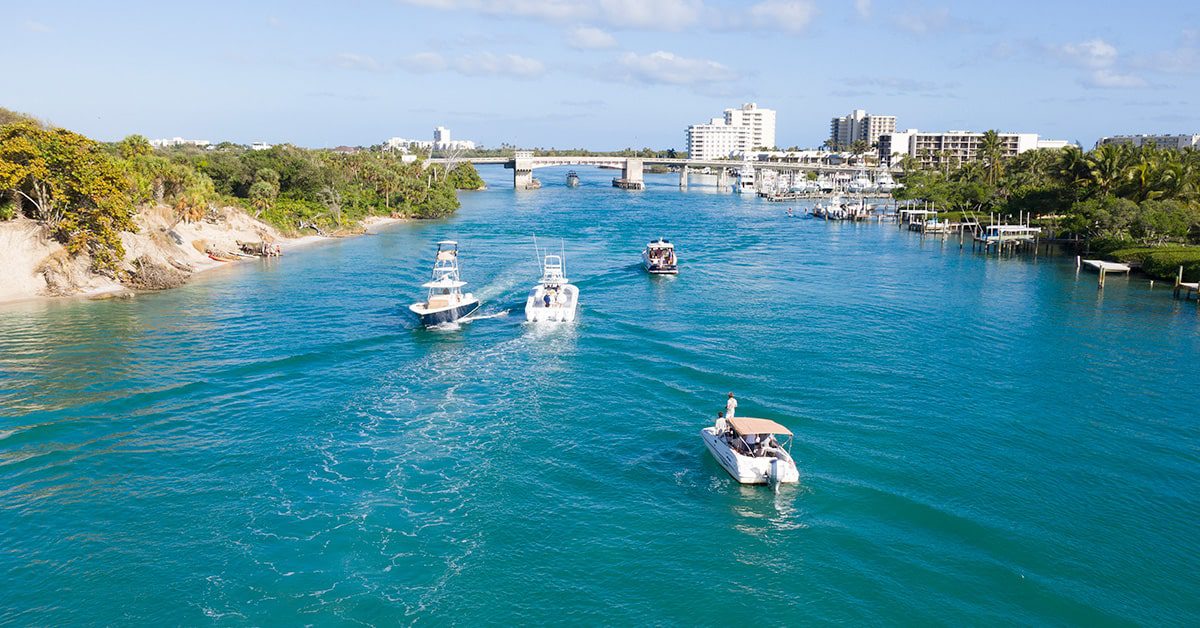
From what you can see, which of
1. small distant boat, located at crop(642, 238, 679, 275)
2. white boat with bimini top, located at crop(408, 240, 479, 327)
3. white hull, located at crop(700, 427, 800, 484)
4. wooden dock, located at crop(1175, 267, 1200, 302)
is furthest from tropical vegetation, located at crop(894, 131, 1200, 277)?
white boat with bimini top, located at crop(408, 240, 479, 327)

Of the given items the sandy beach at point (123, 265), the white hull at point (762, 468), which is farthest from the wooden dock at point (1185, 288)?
the sandy beach at point (123, 265)

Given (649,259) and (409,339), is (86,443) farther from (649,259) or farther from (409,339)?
(649,259)

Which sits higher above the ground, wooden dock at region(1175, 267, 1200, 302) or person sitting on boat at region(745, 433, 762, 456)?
wooden dock at region(1175, 267, 1200, 302)

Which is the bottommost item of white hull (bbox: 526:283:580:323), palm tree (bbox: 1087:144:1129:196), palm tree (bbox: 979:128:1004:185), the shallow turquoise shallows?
the shallow turquoise shallows

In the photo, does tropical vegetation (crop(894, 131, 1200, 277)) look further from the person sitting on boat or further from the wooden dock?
the person sitting on boat

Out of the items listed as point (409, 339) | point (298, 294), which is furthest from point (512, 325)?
point (298, 294)

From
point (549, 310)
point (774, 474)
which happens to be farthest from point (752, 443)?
point (549, 310)

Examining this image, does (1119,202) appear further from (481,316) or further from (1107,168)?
(481,316)
